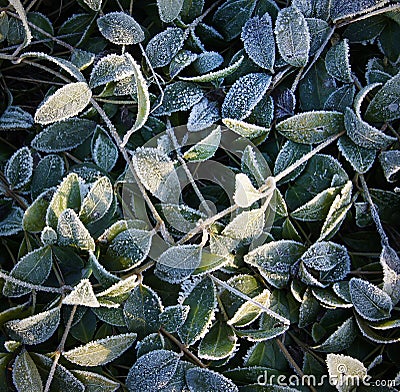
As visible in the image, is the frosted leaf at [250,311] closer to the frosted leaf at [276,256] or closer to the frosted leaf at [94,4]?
the frosted leaf at [276,256]

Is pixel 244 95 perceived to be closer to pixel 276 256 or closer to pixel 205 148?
pixel 205 148

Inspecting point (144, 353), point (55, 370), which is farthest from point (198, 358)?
point (55, 370)

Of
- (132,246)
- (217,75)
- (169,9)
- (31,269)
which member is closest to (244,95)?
(217,75)

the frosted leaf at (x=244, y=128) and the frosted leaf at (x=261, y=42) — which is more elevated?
the frosted leaf at (x=261, y=42)

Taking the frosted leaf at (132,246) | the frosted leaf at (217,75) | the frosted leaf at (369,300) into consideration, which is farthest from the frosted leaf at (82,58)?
the frosted leaf at (369,300)

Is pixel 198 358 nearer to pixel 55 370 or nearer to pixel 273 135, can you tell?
pixel 55 370
